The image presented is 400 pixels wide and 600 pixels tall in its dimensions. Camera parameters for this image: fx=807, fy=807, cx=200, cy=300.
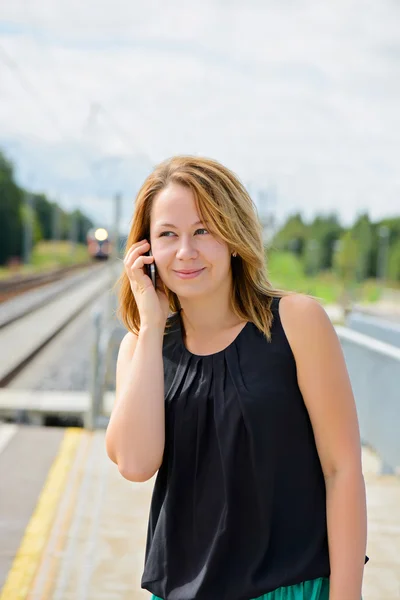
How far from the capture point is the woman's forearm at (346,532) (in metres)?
1.37

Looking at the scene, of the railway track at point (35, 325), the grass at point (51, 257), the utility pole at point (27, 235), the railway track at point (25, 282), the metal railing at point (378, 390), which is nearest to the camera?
the metal railing at point (378, 390)

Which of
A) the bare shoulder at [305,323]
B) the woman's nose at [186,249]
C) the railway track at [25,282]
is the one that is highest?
the woman's nose at [186,249]

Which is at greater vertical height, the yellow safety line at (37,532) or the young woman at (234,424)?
the young woman at (234,424)

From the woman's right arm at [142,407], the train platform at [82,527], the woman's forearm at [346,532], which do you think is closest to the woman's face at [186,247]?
the woman's right arm at [142,407]

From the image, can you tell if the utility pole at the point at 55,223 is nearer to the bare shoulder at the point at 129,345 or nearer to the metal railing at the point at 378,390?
the metal railing at the point at 378,390

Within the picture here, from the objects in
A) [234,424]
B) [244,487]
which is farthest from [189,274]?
[244,487]

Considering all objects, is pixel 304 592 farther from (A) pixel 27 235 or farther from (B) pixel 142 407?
(A) pixel 27 235

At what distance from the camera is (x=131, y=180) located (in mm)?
13234

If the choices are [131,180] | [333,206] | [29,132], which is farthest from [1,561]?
[333,206]

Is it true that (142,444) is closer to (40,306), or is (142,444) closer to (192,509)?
(192,509)

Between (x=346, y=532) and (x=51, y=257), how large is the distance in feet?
105

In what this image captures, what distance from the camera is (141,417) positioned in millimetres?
1483

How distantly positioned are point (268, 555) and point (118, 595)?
7.15 feet

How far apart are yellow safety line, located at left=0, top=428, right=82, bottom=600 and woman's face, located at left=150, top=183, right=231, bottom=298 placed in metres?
2.30
